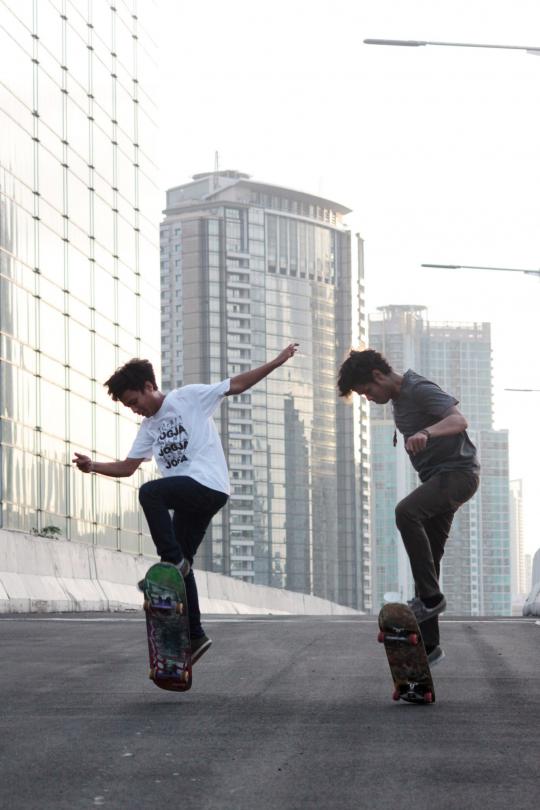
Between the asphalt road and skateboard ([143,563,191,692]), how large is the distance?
0.32ft

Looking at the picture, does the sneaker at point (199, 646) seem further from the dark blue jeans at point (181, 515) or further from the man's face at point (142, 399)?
the man's face at point (142, 399)

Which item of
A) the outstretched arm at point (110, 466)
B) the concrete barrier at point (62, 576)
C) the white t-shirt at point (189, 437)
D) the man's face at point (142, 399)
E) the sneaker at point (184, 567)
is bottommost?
the concrete barrier at point (62, 576)

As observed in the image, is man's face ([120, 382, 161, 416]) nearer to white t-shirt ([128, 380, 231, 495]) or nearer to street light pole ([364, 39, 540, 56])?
white t-shirt ([128, 380, 231, 495])

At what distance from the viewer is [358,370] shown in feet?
26.2

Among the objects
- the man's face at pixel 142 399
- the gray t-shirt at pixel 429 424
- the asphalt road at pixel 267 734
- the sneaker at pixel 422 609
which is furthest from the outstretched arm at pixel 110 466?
the sneaker at pixel 422 609

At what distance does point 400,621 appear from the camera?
24.1 feet

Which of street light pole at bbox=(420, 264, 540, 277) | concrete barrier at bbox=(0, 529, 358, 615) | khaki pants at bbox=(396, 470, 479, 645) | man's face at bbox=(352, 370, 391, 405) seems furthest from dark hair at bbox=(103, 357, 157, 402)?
street light pole at bbox=(420, 264, 540, 277)

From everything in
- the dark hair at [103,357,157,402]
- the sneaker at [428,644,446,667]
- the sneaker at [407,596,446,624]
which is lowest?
the sneaker at [428,644,446,667]

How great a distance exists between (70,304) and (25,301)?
4.39 metres

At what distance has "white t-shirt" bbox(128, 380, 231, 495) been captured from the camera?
8078mm

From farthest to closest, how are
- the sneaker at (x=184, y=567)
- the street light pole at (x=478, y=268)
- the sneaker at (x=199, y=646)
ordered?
1. the street light pole at (x=478, y=268)
2. the sneaker at (x=199, y=646)
3. the sneaker at (x=184, y=567)

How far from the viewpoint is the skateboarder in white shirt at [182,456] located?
792cm

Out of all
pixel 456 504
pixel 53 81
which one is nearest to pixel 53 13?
pixel 53 81

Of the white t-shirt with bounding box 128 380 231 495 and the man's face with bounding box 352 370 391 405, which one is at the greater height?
the man's face with bounding box 352 370 391 405
